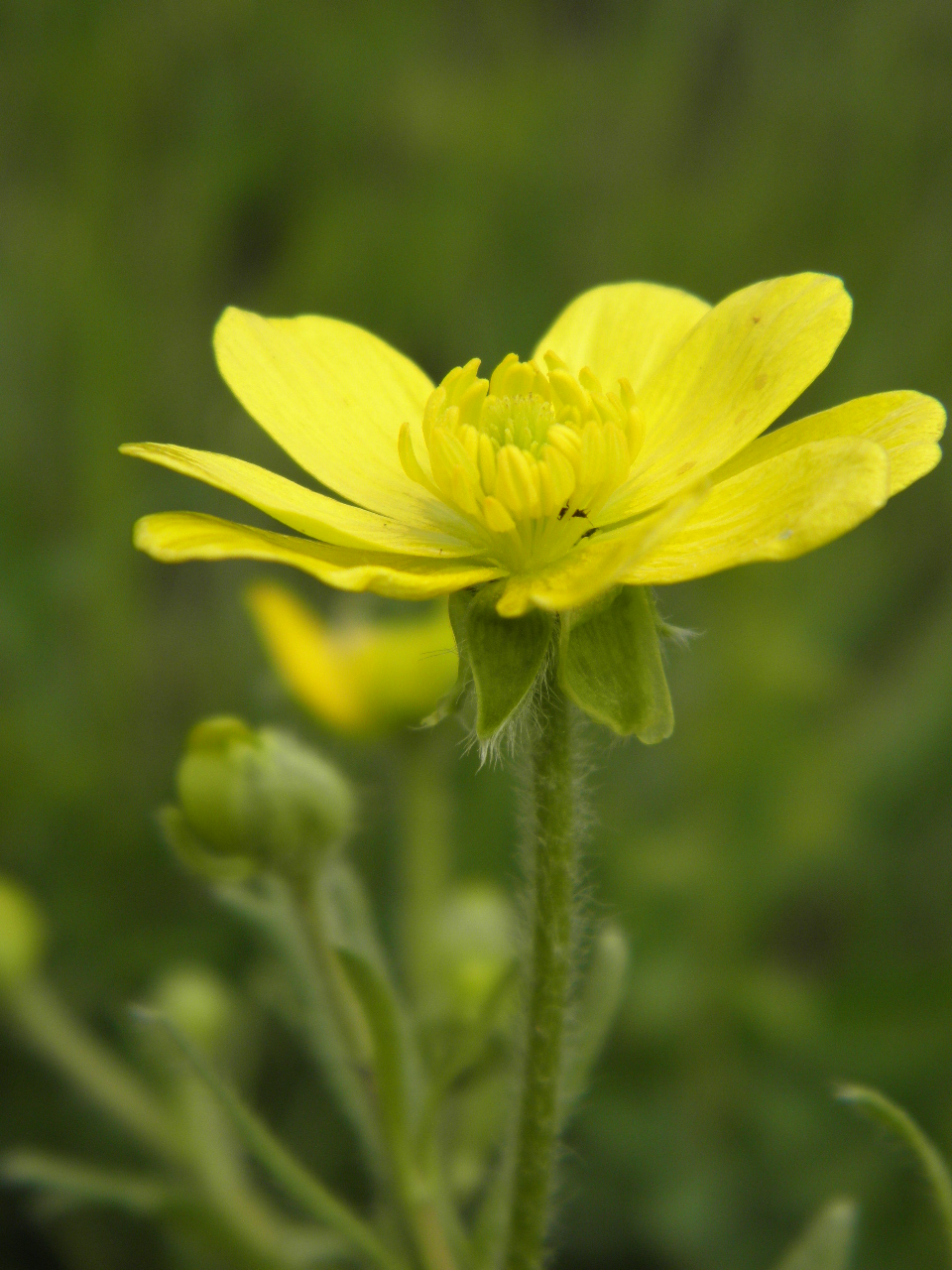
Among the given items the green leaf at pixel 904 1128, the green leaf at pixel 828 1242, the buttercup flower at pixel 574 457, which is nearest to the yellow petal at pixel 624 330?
the buttercup flower at pixel 574 457

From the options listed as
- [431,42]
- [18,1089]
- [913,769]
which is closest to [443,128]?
[431,42]

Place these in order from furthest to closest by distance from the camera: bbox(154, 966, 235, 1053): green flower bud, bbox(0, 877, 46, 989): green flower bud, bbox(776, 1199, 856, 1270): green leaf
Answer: bbox(154, 966, 235, 1053): green flower bud
bbox(0, 877, 46, 989): green flower bud
bbox(776, 1199, 856, 1270): green leaf

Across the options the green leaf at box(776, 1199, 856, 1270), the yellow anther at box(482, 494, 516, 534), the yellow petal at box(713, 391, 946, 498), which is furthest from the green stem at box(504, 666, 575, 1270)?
the green leaf at box(776, 1199, 856, 1270)

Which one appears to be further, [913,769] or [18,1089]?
[913,769]

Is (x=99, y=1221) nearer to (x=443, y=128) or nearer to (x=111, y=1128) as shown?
(x=111, y=1128)

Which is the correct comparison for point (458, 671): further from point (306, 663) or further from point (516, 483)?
point (306, 663)

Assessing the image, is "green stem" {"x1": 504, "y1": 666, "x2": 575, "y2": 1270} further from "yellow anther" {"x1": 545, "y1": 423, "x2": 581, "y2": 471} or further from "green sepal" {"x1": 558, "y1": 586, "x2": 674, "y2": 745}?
"yellow anther" {"x1": 545, "y1": 423, "x2": 581, "y2": 471}
